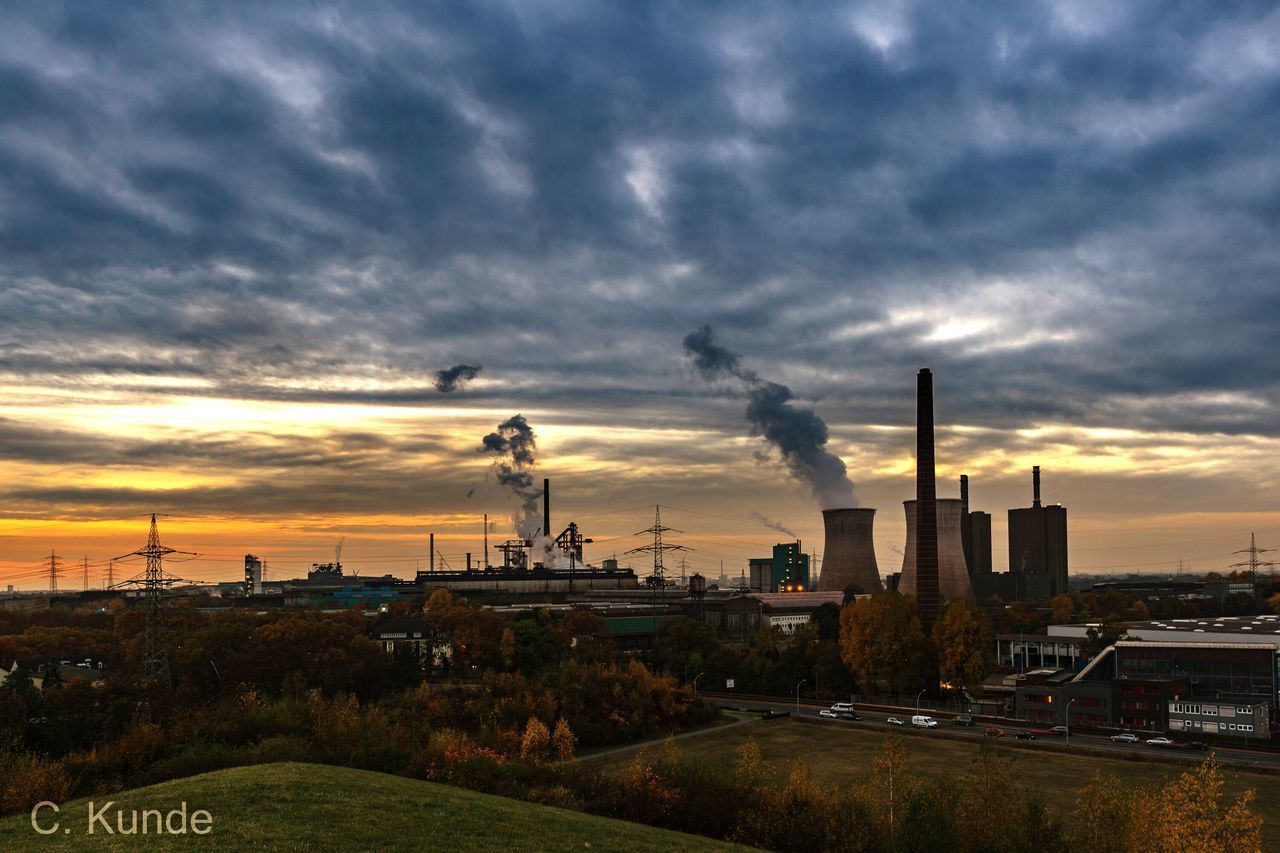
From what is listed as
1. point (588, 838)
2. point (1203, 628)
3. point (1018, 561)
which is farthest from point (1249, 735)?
point (1018, 561)

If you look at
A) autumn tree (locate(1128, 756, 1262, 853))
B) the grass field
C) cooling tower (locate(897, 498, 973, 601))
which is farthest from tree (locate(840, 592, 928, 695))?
autumn tree (locate(1128, 756, 1262, 853))

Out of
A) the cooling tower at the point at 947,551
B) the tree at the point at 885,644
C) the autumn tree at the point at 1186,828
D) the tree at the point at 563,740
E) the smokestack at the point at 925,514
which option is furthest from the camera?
the cooling tower at the point at 947,551

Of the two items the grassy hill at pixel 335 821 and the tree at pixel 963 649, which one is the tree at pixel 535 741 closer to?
the grassy hill at pixel 335 821

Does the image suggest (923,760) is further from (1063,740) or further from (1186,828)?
(1186,828)

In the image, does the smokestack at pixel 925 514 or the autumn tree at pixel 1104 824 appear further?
the smokestack at pixel 925 514

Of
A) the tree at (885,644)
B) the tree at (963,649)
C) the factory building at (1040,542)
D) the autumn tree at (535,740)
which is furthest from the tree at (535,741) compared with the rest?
the factory building at (1040,542)

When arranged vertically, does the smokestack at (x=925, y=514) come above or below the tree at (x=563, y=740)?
above
